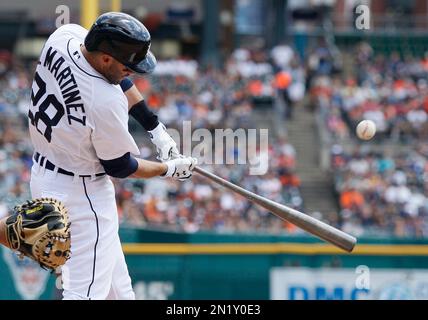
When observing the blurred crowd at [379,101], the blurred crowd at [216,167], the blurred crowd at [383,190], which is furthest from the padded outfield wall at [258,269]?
the blurred crowd at [379,101]

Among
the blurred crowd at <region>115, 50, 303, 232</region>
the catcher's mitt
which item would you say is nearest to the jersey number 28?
the catcher's mitt

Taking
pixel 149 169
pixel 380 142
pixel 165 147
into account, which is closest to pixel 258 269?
pixel 165 147

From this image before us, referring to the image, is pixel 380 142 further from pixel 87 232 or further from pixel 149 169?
pixel 87 232

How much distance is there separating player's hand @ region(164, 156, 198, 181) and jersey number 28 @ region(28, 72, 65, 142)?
0.66m

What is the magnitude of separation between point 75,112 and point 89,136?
0.13m

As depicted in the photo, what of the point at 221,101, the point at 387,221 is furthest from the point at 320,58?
the point at 387,221

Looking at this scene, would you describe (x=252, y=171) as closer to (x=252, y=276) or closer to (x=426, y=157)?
(x=426, y=157)

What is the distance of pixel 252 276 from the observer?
9.60 m

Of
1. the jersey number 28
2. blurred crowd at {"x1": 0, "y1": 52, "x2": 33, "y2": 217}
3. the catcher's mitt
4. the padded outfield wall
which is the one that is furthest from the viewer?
blurred crowd at {"x1": 0, "y1": 52, "x2": 33, "y2": 217}

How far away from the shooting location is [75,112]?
202 inches

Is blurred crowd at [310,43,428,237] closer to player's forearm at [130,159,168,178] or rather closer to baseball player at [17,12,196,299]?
player's forearm at [130,159,168,178]

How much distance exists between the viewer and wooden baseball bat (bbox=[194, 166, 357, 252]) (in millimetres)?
5688

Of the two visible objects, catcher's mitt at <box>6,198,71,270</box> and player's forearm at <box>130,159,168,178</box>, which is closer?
catcher's mitt at <box>6,198,71,270</box>
